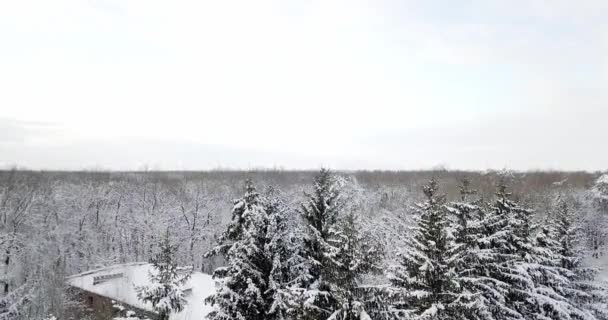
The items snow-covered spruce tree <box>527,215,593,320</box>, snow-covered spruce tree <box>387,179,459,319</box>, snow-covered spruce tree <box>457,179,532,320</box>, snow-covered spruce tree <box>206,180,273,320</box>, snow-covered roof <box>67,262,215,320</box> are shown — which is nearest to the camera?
snow-covered spruce tree <box>387,179,459,319</box>

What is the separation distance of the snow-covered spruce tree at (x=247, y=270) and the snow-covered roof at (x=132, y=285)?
12.3 metres

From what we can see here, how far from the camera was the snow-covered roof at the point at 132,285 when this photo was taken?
27641 millimetres

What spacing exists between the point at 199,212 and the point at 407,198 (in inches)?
1463

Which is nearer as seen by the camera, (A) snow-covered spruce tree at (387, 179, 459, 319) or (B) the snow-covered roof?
(A) snow-covered spruce tree at (387, 179, 459, 319)

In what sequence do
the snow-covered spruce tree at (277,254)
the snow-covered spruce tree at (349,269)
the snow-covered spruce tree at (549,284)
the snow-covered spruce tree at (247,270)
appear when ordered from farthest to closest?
1. the snow-covered spruce tree at (277,254)
2. the snow-covered spruce tree at (247,270)
3. the snow-covered spruce tree at (549,284)
4. the snow-covered spruce tree at (349,269)

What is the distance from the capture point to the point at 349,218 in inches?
424

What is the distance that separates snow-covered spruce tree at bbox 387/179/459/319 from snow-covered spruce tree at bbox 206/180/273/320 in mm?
5463

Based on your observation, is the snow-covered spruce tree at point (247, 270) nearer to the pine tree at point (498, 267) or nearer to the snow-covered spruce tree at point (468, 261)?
the snow-covered spruce tree at point (468, 261)

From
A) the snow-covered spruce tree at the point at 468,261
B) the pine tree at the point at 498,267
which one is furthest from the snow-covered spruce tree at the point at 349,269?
the pine tree at the point at 498,267

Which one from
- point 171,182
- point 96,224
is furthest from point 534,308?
point 171,182

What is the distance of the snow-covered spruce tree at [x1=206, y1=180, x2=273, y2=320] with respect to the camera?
15.4m

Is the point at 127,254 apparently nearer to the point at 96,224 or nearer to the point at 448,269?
the point at 96,224

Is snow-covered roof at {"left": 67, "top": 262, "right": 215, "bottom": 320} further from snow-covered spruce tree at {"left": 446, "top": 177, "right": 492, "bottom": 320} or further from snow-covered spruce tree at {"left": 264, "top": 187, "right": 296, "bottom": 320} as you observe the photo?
snow-covered spruce tree at {"left": 446, "top": 177, "right": 492, "bottom": 320}

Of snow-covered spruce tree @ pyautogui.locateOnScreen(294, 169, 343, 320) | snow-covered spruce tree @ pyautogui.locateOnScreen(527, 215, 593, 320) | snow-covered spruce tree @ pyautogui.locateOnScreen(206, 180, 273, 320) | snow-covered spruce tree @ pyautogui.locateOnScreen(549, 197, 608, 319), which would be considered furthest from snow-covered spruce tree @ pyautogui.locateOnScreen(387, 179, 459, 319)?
snow-covered spruce tree @ pyautogui.locateOnScreen(549, 197, 608, 319)
